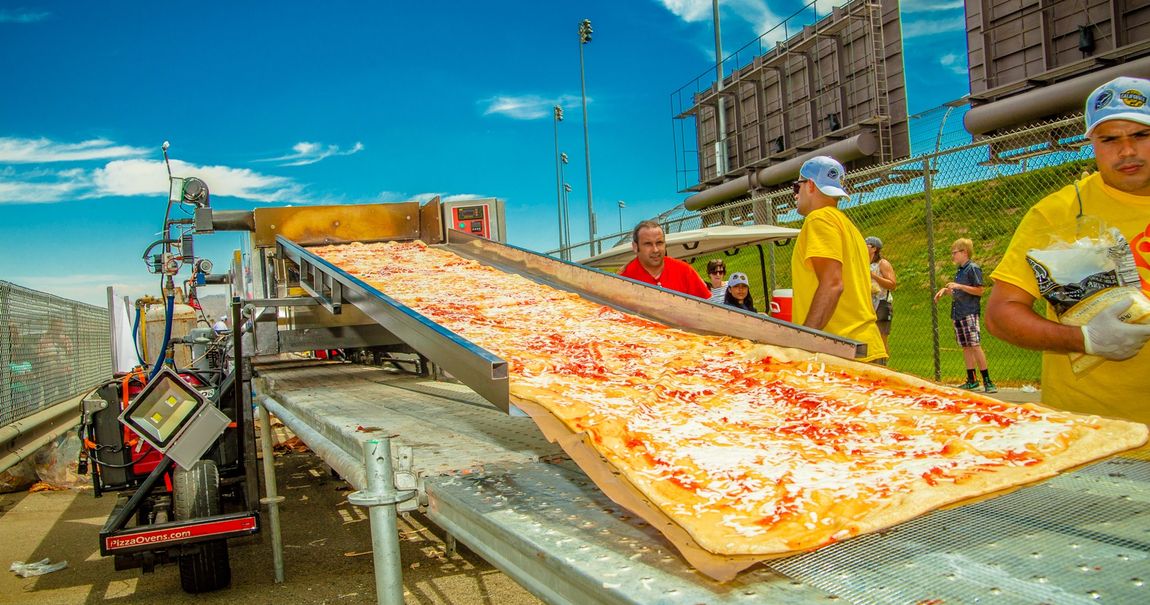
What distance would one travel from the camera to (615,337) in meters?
3.94

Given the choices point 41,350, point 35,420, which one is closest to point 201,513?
point 35,420

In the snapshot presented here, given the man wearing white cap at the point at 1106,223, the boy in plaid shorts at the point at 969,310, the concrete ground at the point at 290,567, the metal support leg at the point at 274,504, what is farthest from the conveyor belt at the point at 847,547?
the boy in plaid shorts at the point at 969,310

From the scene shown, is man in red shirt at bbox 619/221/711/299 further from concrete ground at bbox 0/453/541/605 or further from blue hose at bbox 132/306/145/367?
blue hose at bbox 132/306/145/367

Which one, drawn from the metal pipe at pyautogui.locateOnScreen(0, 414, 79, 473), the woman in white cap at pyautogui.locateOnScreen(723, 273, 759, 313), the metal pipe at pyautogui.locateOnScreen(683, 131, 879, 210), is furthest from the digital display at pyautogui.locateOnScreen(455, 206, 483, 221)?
the metal pipe at pyautogui.locateOnScreen(683, 131, 879, 210)

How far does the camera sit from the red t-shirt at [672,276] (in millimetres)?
5438

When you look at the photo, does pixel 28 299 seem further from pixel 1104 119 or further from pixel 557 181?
pixel 557 181

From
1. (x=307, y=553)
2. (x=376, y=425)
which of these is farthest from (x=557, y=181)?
(x=376, y=425)

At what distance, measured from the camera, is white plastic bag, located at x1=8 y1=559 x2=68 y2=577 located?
195 inches

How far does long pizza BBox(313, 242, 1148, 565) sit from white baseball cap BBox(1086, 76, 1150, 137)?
87 cm

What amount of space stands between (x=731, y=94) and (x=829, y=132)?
24.1 ft

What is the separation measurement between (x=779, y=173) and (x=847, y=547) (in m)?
26.7

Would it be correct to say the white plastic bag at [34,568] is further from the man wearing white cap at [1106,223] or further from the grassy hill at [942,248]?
the grassy hill at [942,248]

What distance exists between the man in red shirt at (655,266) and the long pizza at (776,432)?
1486 millimetres

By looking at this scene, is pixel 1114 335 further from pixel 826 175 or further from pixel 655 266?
pixel 655 266
